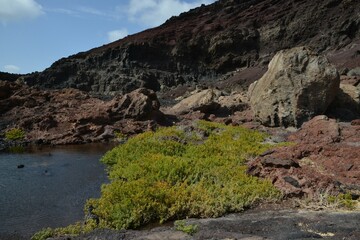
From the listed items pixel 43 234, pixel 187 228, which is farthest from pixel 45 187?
pixel 187 228

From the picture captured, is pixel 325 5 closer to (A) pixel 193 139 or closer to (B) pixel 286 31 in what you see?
Result: (B) pixel 286 31

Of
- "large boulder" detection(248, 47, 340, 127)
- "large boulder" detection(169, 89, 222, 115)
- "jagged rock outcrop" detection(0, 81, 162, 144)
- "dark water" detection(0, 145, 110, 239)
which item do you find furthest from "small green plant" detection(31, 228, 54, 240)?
"large boulder" detection(169, 89, 222, 115)

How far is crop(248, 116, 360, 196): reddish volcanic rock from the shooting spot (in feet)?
39.3

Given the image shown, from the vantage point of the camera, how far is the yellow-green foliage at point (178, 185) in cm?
1075

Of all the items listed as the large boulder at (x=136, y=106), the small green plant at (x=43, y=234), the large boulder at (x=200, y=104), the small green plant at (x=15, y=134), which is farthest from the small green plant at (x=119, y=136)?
the small green plant at (x=43, y=234)

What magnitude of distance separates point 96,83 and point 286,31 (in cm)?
3640

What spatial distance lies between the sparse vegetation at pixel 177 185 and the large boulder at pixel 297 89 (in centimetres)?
756

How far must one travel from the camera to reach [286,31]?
3169 inches

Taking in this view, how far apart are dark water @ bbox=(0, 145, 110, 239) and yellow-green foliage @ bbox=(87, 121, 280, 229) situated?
83 cm

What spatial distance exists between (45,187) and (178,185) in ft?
16.7

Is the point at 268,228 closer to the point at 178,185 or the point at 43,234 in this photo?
the point at 178,185

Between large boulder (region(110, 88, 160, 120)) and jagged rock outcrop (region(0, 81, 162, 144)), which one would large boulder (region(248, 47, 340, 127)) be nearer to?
jagged rock outcrop (region(0, 81, 162, 144))

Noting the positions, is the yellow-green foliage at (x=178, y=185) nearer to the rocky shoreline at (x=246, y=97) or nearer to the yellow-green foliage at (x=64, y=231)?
the yellow-green foliage at (x=64, y=231)

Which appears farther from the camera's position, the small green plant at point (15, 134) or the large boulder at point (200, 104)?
the large boulder at point (200, 104)
